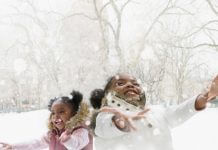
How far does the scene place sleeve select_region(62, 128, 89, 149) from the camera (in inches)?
49.4

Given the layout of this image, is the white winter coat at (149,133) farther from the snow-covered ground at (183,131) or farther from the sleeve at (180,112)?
the snow-covered ground at (183,131)

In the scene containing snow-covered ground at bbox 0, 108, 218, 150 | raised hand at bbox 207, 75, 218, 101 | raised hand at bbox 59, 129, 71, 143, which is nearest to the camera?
raised hand at bbox 207, 75, 218, 101

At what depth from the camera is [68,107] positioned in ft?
4.52

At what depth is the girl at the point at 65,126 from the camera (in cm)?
132

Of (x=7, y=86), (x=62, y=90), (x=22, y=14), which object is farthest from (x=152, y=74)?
(x=7, y=86)

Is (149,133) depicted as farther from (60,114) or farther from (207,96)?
(60,114)

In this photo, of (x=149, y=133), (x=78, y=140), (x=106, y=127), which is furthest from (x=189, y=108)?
(x=78, y=140)

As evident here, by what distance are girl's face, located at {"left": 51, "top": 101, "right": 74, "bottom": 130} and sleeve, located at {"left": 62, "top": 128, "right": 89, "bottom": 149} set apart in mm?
65

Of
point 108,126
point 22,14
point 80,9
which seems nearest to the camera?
point 108,126

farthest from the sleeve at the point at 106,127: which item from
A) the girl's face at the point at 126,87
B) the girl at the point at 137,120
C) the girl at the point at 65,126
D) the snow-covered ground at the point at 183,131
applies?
the snow-covered ground at the point at 183,131

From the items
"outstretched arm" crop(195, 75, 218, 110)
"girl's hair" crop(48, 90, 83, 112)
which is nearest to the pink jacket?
"girl's hair" crop(48, 90, 83, 112)

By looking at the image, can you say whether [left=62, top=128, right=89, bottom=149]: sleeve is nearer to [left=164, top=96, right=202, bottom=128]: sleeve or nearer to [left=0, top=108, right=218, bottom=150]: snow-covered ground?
[left=164, top=96, right=202, bottom=128]: sleeve

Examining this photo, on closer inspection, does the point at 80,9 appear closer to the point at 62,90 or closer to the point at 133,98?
the point at 62,90

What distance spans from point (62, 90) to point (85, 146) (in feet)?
21.4
